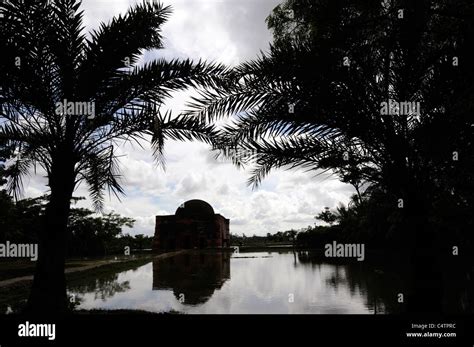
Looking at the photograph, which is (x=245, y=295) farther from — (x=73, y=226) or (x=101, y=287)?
(x=73, y=226)

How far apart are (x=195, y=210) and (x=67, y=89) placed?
38.1 metres

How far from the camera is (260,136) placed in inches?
229

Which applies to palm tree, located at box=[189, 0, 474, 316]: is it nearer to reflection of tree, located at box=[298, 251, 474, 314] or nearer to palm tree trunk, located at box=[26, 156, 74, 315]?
reflection of tree, located at box=[298, 251, 474, 314]

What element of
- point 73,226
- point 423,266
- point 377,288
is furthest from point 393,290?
point 73,226

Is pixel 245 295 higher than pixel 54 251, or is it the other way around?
pixel 54 251

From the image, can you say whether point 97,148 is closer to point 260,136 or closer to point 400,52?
point 260,136

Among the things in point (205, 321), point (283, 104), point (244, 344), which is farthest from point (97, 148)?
point (244, 344)

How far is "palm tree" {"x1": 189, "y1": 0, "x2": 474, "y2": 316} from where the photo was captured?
4.68m

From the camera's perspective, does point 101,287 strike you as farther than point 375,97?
Yes

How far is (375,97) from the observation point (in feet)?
16.6

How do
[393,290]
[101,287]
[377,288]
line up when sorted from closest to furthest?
[393,290] < [377,288] < [101,287]

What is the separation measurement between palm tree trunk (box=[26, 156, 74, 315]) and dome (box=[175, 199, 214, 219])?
121 feet

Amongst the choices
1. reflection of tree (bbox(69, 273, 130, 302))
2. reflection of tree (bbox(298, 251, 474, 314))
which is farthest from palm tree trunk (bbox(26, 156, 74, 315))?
reflection of tree (bbox(298, 251, 474, 314))

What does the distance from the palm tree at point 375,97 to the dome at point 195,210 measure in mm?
37281
